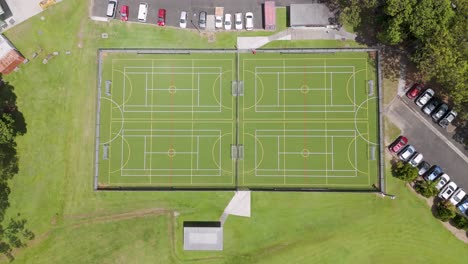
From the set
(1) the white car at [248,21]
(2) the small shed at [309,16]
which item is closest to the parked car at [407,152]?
(2) the small shed at [309,16]

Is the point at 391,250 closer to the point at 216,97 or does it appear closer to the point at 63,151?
the point at 216,97

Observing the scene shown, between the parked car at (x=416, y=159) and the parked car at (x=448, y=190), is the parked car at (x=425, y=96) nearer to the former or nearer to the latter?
the parked car at (x=416, y=159)

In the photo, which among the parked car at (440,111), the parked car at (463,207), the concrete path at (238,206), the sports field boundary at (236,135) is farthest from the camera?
the concrete path at (238,206)

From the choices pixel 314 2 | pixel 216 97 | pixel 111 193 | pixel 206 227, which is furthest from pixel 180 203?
pixel 314 2

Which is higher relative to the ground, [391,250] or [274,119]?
[274,119]

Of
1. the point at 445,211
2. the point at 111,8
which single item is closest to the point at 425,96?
the point at 445,211

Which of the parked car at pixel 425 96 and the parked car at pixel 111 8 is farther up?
the parked car at pixel 111 8

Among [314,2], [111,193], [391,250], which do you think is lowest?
[391,250]

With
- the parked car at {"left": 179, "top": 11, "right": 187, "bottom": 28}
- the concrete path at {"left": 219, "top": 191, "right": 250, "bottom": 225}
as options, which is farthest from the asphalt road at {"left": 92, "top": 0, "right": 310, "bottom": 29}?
the concrete path at {"left": 219, "top": 191, "right": 250, "bottom": 225}
